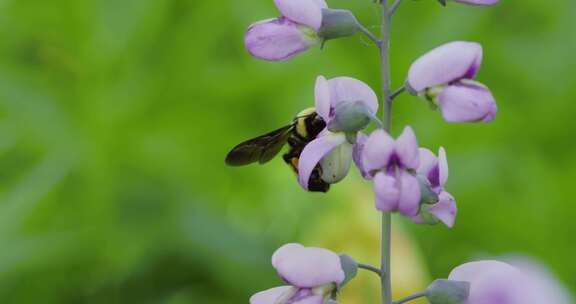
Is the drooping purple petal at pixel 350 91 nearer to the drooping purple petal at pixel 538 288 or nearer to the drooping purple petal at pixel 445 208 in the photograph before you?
the drooping purple petal at pixel 445 208

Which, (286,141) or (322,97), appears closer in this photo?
(322,97)

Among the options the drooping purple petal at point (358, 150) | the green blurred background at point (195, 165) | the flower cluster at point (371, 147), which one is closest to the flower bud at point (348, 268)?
the flower cluster at point (371, 147)

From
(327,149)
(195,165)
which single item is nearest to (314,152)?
(327,149)

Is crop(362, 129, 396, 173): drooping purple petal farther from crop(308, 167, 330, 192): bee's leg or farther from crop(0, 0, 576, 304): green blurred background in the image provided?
crop(0, 0, 576, 304): green blurred background

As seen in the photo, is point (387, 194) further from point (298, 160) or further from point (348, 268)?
point (298, 160)

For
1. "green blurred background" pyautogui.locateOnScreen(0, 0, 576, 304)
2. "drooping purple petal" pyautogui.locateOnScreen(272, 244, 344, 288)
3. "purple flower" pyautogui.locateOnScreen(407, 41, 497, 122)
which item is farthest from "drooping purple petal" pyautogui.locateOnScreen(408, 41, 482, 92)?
"green blurred background" pyautogui.locateOnScreen(0, 0, 576, 304)
